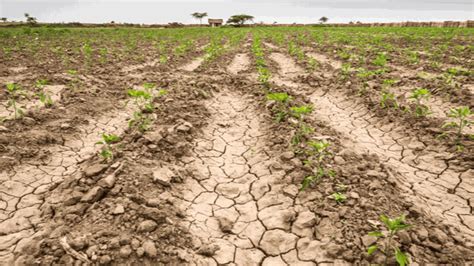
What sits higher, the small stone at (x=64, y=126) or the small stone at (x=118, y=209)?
the small stone at (x=64, y=126)

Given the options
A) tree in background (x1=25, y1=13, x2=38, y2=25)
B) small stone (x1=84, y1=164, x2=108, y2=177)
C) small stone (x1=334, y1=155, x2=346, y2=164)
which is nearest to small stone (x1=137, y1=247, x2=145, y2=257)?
small stone (x1=84, y1=164, x2=108, y2=177)

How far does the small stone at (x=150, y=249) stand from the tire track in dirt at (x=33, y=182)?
0.97 meters

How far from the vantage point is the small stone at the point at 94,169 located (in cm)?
279

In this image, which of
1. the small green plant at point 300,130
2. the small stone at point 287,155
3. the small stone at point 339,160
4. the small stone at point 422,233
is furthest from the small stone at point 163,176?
the small stone at point 422,233

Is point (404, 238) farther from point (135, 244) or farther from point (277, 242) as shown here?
point (135, 244)

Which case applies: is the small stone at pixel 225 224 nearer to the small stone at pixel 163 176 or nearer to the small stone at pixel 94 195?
the small stone at pixel 163 176

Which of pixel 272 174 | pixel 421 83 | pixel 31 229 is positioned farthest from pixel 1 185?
pixel 421 83

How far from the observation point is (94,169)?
2.85 metres

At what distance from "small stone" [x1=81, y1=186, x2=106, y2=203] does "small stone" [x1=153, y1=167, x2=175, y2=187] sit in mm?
497

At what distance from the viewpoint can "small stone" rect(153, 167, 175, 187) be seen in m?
2.87

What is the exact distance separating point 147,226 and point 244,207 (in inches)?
39.4

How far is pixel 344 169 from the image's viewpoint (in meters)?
3.03

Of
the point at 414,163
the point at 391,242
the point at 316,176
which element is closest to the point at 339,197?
the point at 316,176

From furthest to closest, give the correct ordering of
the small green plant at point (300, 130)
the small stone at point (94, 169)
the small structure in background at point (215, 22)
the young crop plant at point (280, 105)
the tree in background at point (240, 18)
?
the tree in background at point (240, 18) < the small structure in background at point (215, 22) < the young crop plant at point (280, 105) < the small green plant at point (300, 130) < the small stone at point (94, 169)
